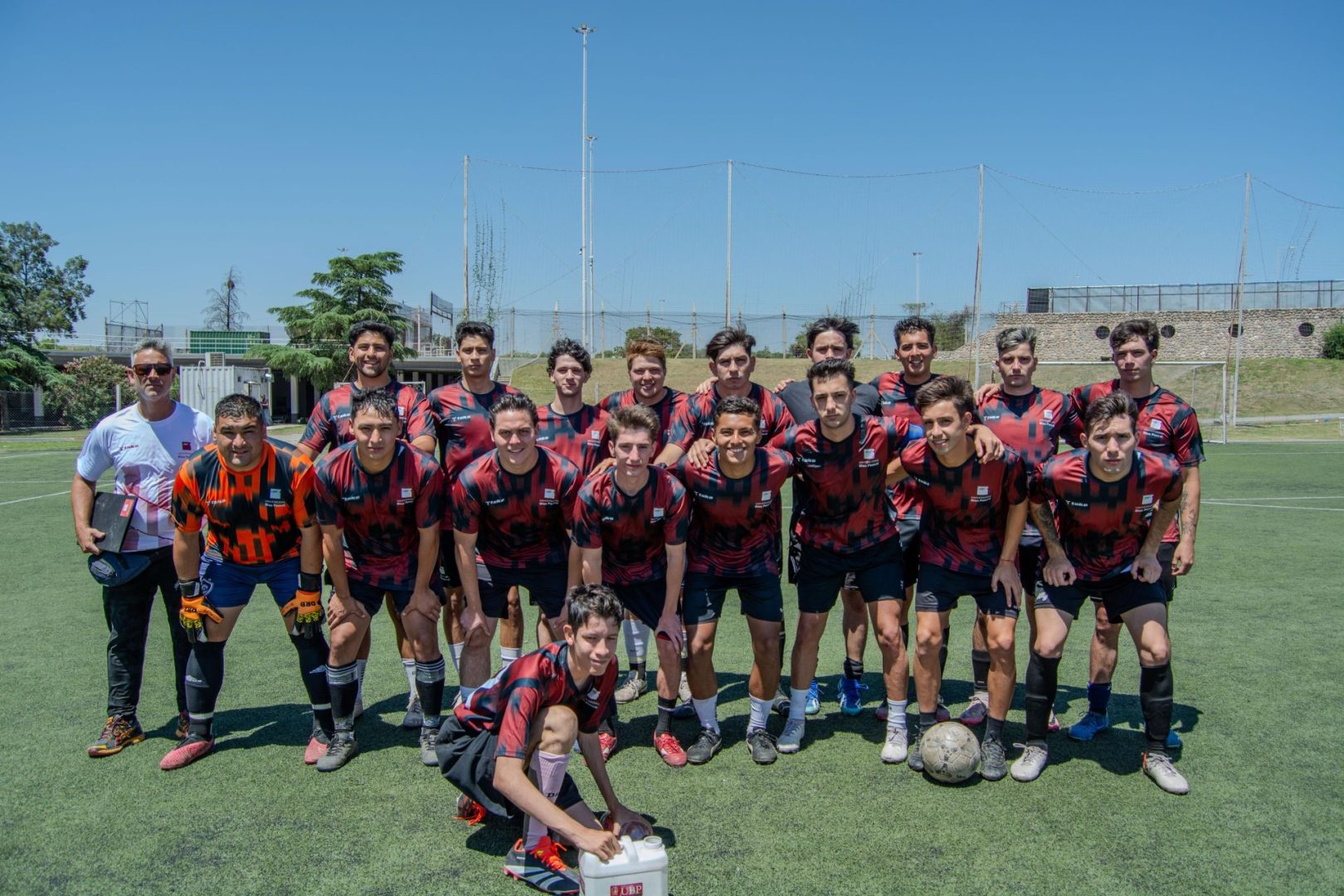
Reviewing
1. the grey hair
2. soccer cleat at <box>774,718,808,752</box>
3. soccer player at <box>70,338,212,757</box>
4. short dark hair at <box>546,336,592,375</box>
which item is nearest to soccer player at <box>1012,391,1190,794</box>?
soccer cleat at <box>774,718,808,752</box>

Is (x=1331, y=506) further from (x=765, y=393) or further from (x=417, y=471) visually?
(x=417, y=471)

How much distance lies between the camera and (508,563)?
510 cm

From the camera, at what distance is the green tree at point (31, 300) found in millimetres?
38062

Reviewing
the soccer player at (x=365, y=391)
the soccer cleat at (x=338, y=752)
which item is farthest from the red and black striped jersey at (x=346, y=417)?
the soccer cleat at (x=338, y=752)

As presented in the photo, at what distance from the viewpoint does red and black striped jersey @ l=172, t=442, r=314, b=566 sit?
4738 millimetres

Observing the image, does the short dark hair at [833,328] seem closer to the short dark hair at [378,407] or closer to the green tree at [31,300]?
the short dark hair at [378,407]

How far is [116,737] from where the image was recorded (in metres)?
4.86

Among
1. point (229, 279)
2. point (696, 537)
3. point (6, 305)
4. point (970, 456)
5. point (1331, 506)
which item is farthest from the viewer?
point (229, 279)

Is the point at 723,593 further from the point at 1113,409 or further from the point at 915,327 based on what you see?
the point at 1113,409

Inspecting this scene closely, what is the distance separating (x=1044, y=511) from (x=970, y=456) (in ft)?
1.66

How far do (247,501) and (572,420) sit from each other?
1.97 meters

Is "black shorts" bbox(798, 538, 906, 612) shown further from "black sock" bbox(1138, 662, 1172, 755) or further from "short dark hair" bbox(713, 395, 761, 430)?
"black sock" bbox(1138, 662, 1172, 755)

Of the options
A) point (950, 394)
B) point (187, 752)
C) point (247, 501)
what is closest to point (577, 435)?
point (247, 501)

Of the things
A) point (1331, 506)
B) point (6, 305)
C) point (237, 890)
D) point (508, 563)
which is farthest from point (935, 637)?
point (6, 305)
